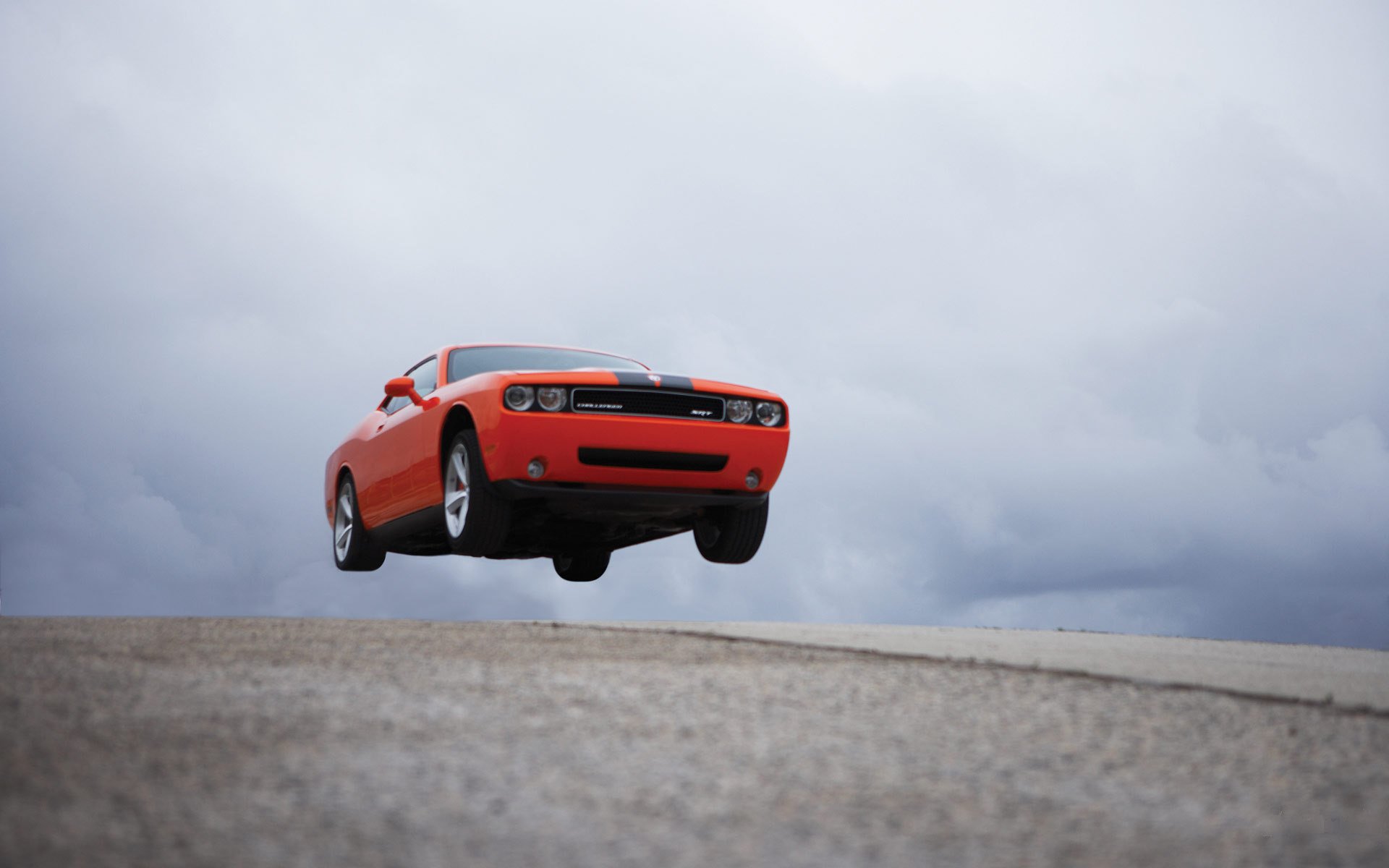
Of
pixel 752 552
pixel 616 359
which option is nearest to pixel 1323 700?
pixel 752 552

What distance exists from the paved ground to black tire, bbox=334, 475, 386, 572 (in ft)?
16.6

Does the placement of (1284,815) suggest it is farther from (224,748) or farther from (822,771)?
(224,748)

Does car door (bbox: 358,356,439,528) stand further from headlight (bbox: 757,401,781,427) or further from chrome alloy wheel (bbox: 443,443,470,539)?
headlight (bbox: 757,401,781,427)

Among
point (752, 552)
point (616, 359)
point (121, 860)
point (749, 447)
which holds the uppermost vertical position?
point (616, 359)

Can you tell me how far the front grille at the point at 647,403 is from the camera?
7145 mm

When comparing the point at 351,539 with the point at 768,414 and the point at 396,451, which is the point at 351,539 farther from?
the point at 768,414

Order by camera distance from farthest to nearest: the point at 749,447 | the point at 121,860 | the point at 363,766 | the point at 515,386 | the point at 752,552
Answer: the point at 752,552, the point at 749,447, the point at 515,386, the point at 363,766, the point at 121,860

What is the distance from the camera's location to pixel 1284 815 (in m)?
2.66

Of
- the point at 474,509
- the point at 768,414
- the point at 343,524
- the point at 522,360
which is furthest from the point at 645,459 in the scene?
the point at 343,524

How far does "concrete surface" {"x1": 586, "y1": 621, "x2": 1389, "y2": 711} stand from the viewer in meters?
4.49

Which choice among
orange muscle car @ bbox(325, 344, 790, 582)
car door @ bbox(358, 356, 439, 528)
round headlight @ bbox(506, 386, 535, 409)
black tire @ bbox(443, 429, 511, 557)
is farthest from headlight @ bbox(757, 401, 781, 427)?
car door @ bbox(358, 356, 439, 528)

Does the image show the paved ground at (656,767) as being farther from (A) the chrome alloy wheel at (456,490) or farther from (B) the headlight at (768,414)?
(B) the headlight at (768,414)

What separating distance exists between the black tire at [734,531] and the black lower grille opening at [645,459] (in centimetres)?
69

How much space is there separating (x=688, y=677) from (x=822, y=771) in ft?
4.59
